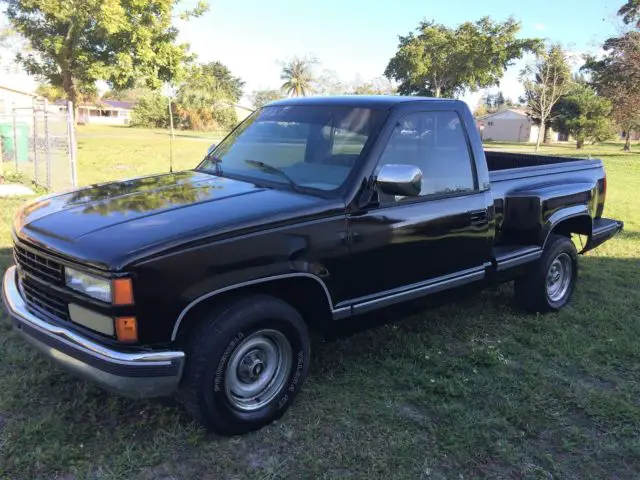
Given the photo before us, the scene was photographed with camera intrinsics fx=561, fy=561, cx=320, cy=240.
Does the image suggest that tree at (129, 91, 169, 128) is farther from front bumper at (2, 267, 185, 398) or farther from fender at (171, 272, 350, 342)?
front bumper at (2, 267, 185, 398)

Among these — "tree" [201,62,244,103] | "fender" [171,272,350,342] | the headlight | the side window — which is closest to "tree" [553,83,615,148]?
the side window

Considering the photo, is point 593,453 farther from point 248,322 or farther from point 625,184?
point 625,184

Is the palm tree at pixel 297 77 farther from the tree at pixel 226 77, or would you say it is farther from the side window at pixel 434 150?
the side window at pixel 434 150

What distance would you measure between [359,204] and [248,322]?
1.00 metres

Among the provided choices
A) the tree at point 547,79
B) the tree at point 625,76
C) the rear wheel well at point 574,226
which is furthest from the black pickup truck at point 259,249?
the tree at point 547,79

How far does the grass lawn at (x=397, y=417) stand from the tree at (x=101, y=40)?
76.0 feet

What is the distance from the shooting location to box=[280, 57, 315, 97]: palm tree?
276 feet

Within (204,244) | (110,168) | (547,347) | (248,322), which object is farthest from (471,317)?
(110,168)

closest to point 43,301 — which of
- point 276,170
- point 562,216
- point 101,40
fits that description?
point 276,170

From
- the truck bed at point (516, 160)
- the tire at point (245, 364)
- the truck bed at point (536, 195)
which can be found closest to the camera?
the tire at point (245, 364)

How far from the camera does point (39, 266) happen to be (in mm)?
3047

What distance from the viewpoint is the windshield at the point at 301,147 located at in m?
3.61

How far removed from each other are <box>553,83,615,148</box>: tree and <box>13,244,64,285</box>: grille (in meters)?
49.9

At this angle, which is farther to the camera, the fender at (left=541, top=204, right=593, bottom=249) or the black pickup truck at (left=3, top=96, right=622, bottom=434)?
the fender at (left=541, top=204, right=593, bottom=249)
